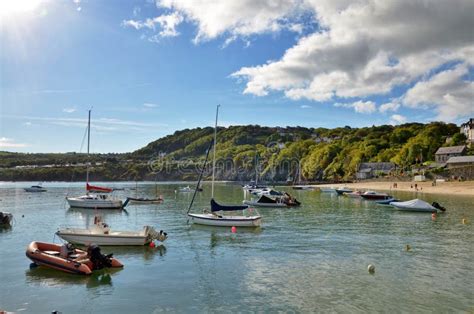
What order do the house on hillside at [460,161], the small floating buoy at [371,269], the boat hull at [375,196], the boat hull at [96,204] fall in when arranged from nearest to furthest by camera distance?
the small floating buoy at [371,269]
the boat hull at [96,204]
the boat hull at [375,196]
the house on hillside at [460,161]

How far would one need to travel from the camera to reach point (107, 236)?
29.2 m

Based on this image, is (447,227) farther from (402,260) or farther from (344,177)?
(344,177)

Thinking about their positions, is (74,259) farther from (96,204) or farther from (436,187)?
(436,187)

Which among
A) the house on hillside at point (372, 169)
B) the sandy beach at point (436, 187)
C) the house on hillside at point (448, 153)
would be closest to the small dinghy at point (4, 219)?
the sandy beach at point (436, 187)

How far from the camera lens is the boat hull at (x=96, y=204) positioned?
60.9 metres

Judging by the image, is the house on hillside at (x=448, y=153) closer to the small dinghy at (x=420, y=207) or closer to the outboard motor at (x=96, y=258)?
the small dinghy at (x=420, y=207)

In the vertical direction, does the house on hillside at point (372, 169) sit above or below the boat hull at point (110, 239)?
above

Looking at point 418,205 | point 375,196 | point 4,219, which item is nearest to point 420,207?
point 418,205

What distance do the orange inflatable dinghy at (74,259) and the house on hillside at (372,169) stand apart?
433 ft

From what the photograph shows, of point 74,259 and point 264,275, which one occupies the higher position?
point 74,259

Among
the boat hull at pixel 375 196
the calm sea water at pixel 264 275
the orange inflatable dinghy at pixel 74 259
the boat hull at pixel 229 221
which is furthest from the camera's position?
the boat hull at pixel 375 196

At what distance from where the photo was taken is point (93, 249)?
22.7 meters

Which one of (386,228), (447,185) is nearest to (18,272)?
(386,228)

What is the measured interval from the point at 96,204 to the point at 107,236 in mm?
34670
